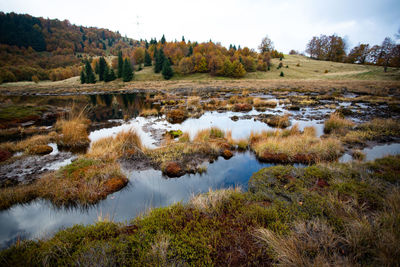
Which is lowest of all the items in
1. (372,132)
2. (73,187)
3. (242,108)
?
(73,187)

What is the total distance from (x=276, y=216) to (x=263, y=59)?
88.6 meters

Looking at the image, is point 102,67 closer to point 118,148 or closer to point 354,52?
point 118,148

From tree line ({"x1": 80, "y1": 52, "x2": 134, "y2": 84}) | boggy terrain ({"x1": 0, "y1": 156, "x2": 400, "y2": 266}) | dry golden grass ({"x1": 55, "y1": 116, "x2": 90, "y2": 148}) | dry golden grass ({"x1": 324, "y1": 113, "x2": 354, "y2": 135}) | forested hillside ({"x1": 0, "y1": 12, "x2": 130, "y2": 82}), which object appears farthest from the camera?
forested hillside ({"x1": 0, "y1": 12, "x2": 130, "y2": 82})

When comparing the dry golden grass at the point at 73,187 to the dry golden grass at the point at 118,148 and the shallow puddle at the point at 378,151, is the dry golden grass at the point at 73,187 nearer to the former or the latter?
the dry golden grass at the point at 118,148

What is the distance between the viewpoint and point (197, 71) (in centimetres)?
7450

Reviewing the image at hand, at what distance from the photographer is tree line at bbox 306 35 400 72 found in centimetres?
5926

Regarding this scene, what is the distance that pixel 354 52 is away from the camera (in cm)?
8488

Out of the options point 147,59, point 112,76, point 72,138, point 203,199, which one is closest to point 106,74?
point 112,76

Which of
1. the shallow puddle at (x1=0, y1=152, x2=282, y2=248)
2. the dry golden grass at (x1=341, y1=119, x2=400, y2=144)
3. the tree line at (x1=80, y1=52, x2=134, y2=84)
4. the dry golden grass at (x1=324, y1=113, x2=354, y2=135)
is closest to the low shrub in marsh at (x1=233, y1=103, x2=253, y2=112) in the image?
the dry golden grass at (x1=324, y1=113, x2=354, y2=135)

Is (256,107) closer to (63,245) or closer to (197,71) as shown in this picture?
(63,245)

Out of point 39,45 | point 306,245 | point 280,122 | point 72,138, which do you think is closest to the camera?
point 306,245

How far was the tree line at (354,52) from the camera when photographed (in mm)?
59256

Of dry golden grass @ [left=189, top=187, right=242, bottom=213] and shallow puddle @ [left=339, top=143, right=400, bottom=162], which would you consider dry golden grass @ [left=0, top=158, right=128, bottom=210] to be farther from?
shallow puddle @ [left=339, top=143, right=400, bottom=162]

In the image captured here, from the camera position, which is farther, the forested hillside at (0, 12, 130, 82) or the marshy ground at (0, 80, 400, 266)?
the forested hillside at (0, 12, 130, 82)
